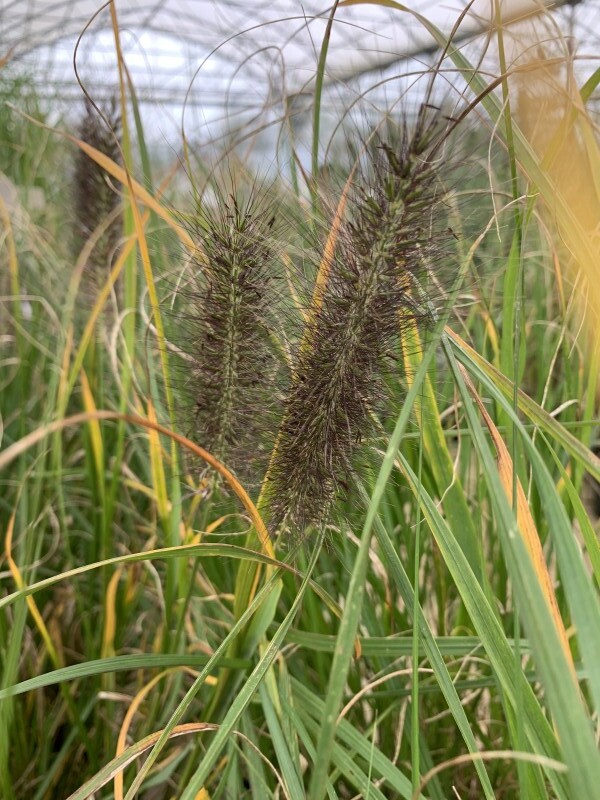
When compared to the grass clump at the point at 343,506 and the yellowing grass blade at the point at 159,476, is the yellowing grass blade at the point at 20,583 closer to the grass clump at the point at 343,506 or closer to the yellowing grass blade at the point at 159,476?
the grass clump at the point at 343,506

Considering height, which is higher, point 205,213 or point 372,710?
point 205,213

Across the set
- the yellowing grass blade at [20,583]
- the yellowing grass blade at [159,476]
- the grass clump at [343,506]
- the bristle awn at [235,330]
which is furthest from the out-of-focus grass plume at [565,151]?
the yellowing grass blade at [20,583]

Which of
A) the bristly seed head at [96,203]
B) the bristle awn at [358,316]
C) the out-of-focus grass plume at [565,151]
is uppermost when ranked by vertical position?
the bristly seed head at [96,203]

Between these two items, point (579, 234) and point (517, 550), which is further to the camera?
point (579, 234)

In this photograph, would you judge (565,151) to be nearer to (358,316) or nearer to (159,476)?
(358,316)

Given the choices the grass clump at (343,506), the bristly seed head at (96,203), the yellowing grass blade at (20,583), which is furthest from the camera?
the bristly seed head at (96,203)

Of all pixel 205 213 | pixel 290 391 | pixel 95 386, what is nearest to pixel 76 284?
pixel 95 386

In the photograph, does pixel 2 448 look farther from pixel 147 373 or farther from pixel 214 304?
pixel 214 304

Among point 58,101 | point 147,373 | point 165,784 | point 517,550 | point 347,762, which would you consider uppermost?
point 58,101
